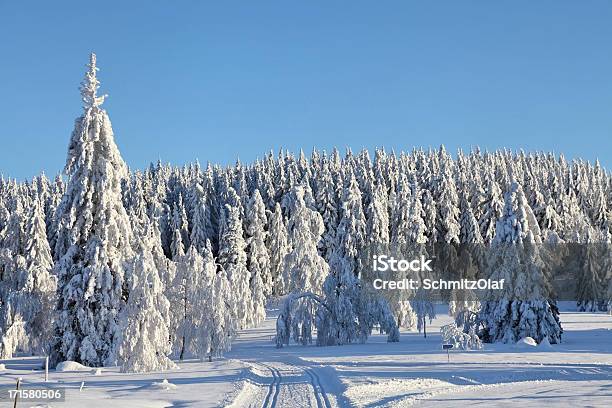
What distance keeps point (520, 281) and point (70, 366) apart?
94.3 feet

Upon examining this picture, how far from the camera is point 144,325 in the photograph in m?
27.8

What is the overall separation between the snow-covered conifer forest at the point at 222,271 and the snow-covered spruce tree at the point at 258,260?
0.67ft

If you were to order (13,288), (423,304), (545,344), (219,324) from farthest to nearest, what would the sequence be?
1. (423,304)
2. (13,288)
3. (545,344)
4. (219,324)

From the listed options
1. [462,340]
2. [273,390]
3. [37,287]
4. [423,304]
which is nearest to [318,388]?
[273,390]

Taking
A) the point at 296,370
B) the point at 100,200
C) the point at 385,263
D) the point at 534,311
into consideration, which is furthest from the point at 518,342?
the point at 100,200

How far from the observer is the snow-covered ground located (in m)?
18.2

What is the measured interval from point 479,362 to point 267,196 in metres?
66.9

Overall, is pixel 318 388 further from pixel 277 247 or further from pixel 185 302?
pixel 277 247

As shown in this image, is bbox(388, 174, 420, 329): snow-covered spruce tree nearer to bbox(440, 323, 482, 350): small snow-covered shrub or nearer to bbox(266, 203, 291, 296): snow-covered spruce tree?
bbox(440, 323, 482, 350): small snow-covered shrub

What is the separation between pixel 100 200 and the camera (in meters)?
29.5

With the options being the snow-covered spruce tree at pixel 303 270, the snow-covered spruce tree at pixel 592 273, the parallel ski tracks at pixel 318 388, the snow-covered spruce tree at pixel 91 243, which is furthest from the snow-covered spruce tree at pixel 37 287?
the snow-covered spruce tree at pixel 592 273

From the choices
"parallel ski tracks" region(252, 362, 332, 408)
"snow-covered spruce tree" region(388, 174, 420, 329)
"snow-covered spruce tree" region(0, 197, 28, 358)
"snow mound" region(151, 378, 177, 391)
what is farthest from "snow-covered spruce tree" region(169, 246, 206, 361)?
"snow-covered spruce tree" region(388, 174, 420, 329)

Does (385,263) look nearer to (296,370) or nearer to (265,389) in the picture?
(296,370)
